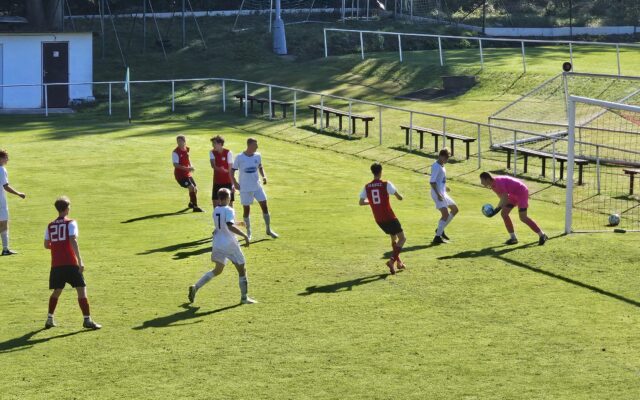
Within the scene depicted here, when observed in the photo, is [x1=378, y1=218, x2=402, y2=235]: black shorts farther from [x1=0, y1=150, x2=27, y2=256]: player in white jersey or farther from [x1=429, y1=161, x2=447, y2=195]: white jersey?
[x1=0, y1=150, x2=27, y2=256]: player in white jersey

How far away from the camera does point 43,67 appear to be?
44938 mm

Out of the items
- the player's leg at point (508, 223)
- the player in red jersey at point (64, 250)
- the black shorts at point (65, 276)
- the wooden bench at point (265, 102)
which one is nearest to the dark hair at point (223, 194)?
the player in red jersey at point (64, 250)

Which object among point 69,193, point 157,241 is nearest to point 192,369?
point 157,241

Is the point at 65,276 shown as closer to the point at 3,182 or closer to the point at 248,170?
the point at 3,182

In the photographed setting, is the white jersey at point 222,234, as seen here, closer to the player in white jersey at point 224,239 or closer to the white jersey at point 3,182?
the player in white jersey at point 224,239

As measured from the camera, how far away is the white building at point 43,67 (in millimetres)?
43906

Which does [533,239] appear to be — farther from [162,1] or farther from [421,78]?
[162,1]

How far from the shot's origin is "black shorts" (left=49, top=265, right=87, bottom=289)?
53.5 ft

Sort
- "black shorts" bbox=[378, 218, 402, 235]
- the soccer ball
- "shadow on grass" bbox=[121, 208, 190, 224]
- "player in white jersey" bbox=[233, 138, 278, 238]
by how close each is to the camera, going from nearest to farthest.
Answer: "black shorts" bbox=[378, 218, 402, 235]
"player in white jersey" bbox=[233, 138, 278, 238]
the soccer ball
"shadow on grass" bbox=[121, 208, 190, 224]

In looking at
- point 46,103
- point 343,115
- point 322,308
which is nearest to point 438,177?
point 322,308

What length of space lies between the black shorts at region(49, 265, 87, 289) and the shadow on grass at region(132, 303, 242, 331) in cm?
113

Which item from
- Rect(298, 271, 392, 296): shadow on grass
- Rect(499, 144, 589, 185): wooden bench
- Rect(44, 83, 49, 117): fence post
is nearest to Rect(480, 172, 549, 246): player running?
Rect(298, 271, 392, 296): shadow on grass

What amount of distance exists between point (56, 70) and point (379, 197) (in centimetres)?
2867

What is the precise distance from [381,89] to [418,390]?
31.0m
